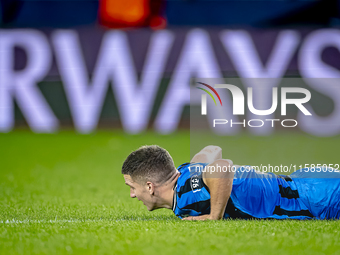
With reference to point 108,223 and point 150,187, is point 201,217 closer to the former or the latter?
point 150,187

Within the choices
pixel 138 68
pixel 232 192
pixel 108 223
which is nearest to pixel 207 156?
pixel 232 192

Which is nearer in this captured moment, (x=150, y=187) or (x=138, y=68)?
(x=150, y=187)

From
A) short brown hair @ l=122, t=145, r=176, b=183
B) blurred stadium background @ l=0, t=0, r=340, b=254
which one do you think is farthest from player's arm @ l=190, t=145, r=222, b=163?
blurred stadium background @ l=0, t=0, r=340, b=254

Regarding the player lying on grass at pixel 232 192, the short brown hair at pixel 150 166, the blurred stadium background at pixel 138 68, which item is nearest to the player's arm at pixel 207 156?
the player lying on grass at pixel 232 192

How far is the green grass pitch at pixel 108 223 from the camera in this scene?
3314 millimetres

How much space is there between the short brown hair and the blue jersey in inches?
5.8

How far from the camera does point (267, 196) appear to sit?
13.6 feet

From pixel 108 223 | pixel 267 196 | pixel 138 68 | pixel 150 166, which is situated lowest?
pixel 108 223

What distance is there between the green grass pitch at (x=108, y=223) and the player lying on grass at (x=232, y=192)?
15 cm

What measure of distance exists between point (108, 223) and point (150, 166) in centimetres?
64

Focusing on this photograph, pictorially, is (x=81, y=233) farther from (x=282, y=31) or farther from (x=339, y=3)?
(x=339, y=3)

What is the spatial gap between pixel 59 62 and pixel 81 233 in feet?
29.8

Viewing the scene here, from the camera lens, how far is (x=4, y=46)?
40.0ft

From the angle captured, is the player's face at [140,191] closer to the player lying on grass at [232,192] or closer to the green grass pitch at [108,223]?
the player lying on grass at [232,192]
